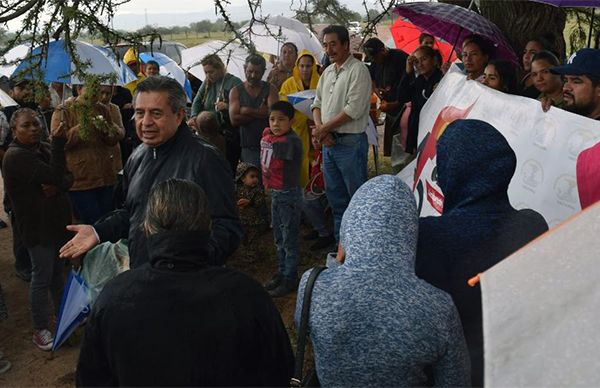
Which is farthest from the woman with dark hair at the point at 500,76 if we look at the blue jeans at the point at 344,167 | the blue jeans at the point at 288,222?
the blue jeans at the point at 288,222

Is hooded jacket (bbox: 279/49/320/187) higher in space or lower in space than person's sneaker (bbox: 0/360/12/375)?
higher

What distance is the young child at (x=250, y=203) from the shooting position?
577 cm

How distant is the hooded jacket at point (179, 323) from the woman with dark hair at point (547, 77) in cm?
296

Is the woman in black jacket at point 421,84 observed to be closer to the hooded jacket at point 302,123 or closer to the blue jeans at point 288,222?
the hooded jacket at point 302,123

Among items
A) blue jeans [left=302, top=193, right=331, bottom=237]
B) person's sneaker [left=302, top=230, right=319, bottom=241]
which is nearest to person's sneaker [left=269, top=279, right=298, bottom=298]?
blue jeans [left=302, top=193, right=331, bottom=237]

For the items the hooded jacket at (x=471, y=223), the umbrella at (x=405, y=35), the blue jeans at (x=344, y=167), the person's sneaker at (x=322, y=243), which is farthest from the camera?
the umbrella at (x=405, y=35)

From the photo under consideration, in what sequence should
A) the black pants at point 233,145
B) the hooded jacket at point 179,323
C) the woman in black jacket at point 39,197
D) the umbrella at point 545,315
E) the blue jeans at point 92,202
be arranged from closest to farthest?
the umbrella at point 545,315, the hooded jacket at point 179,323, the woman in black jacket at point 39,197, the blue jeans at point 92,202, the black pants at point 233,145

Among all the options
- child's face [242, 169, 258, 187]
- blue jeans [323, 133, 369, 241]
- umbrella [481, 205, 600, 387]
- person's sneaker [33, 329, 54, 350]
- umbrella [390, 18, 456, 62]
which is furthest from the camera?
umbrella [390, 18, 456, 62]

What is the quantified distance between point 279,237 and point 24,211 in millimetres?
2087

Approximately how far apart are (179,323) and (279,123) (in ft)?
11.3

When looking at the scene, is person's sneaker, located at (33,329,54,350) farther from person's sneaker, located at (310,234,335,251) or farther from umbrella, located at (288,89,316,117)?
umbrella, located at (288,89,316,117)

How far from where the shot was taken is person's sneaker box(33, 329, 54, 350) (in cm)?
Result: 441

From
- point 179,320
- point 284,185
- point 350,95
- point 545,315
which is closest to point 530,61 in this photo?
point 350,95

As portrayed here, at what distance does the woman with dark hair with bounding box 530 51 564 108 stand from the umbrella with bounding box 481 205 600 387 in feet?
10.4
